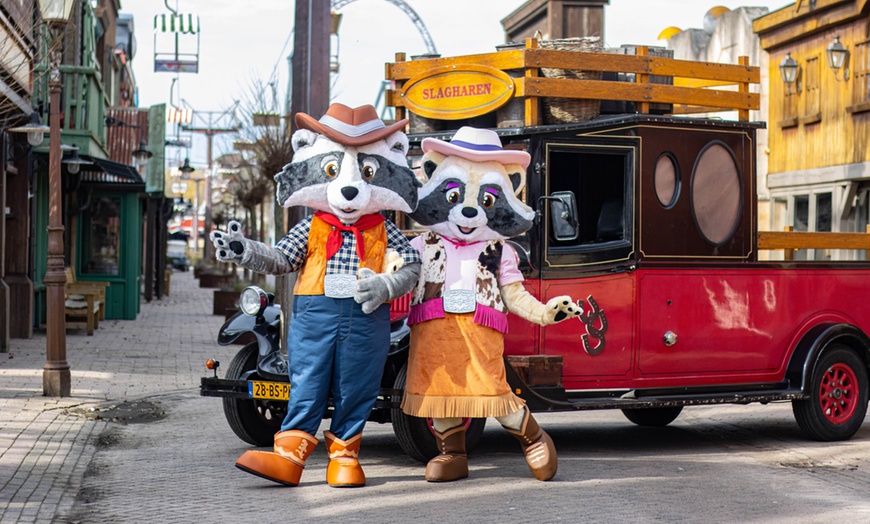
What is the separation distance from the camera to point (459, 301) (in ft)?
24.8

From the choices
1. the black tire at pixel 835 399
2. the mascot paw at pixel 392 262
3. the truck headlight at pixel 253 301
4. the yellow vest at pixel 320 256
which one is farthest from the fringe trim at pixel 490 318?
the black tire at pixel 835 399

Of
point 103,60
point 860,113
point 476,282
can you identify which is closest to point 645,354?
point 476,282

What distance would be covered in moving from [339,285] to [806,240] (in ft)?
14.1

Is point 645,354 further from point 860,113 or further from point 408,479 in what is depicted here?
point 860,113

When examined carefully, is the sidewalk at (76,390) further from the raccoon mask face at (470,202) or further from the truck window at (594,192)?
the truck window at (594,192)

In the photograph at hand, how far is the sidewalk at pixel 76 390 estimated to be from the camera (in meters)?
7.41

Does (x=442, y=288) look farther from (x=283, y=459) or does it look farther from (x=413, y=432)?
(x=283, y=459)

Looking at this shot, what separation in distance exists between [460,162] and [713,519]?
2.55 m

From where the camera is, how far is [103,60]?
3036cm

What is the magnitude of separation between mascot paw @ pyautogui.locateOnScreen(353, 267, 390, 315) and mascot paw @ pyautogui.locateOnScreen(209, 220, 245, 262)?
0.68m

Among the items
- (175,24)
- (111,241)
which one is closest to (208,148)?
(175,24)

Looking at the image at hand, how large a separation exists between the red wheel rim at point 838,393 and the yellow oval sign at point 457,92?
3284 mm

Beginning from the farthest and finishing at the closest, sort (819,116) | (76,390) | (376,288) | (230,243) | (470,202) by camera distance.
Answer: (819,116)
(76,390)
(470,202)
(376,288)
(230,243)

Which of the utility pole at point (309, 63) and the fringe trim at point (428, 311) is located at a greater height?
the utility pole at point (309, 63)
